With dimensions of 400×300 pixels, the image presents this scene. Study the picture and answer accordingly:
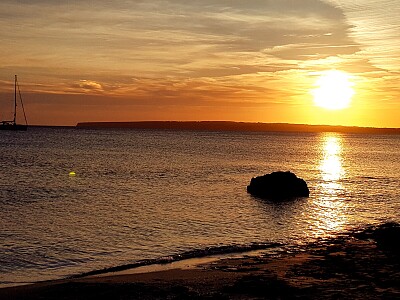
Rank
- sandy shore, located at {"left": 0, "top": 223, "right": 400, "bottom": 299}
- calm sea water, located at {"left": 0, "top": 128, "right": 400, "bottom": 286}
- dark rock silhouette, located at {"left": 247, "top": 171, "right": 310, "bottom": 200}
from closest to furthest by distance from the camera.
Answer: sandy shore, located at {"left": 0, "top": 223, "right": 400, "bottom": 299}
calm sea water, located at {"left": 0, "top": 128, "right": 400, "bottom": 286}
dark rock silhouette, located at {"left": 247, "top": 171, "right": 310, "bottom": 200}

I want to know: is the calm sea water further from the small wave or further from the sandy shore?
the sandy shore

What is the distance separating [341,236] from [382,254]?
6.04m

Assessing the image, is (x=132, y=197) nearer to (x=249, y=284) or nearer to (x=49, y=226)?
(x=49, y=226)

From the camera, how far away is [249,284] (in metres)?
15.9

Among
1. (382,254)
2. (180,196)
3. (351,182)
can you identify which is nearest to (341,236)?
(382,254)

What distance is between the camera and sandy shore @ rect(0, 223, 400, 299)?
584 inches

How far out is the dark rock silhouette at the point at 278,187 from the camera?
44531 millimetres

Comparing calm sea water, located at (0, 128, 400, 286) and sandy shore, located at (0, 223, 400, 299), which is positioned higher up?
sandy shore, located at (0, 223, 400, 299)

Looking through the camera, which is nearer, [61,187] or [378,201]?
[378,201]

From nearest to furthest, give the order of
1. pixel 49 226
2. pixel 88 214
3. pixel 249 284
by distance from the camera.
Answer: pixel 249 284, pixel 49 226, pixel 88 214

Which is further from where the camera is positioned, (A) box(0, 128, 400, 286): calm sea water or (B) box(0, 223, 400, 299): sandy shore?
(A) box(0, 128, 400, 286): calm sea water

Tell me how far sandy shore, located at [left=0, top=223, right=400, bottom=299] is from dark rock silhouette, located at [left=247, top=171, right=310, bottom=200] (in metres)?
22.4

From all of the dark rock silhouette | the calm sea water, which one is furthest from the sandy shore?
the dark rock silhouette

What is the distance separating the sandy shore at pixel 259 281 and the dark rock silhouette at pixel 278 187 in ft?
73.5
